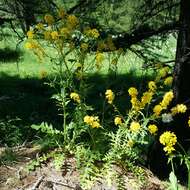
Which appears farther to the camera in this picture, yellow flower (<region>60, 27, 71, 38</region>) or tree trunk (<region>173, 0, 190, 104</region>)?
tree trunk (<region>173, 0, 190, 104</region>)

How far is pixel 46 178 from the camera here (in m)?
4.56

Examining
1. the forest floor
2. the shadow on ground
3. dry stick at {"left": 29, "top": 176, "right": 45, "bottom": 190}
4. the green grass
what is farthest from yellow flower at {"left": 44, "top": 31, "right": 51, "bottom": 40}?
the shadow on ground

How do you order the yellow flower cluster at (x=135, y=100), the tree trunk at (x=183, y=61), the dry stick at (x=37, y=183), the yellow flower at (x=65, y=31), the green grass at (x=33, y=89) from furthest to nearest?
the green grass at (x=33, y=89)
the tree trunk at (x=183, y=61)
the yellow flower at (x=65, y=31)
the yellow flower cluster at (x=135, y=100)
the dry stick at (x=37, y=183)

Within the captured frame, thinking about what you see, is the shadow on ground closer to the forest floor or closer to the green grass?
the green grass

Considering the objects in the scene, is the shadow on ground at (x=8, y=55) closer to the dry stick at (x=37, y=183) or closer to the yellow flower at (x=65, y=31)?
the yellow flower at (x=65, y=31)

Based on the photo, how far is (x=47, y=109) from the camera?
12.3 meters

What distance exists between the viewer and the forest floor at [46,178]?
4484 mm

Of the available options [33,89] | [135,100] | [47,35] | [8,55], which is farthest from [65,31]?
[8,55]

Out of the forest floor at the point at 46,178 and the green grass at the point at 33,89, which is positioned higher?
the forest floor at the point at 46,178

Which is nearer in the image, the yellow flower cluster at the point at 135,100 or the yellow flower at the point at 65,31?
the yellow flower cluster at the point at 135,100

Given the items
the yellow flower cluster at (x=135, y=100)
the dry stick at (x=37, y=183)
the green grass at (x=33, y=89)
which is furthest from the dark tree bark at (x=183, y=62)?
the dry stick at (x=37, y=183)

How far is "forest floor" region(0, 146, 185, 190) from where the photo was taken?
14.7ft

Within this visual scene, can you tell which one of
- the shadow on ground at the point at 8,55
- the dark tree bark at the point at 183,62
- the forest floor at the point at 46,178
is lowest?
the shadow on ground at the point at 8,55

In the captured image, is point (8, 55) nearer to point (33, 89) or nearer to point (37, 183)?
point (33, 89)
